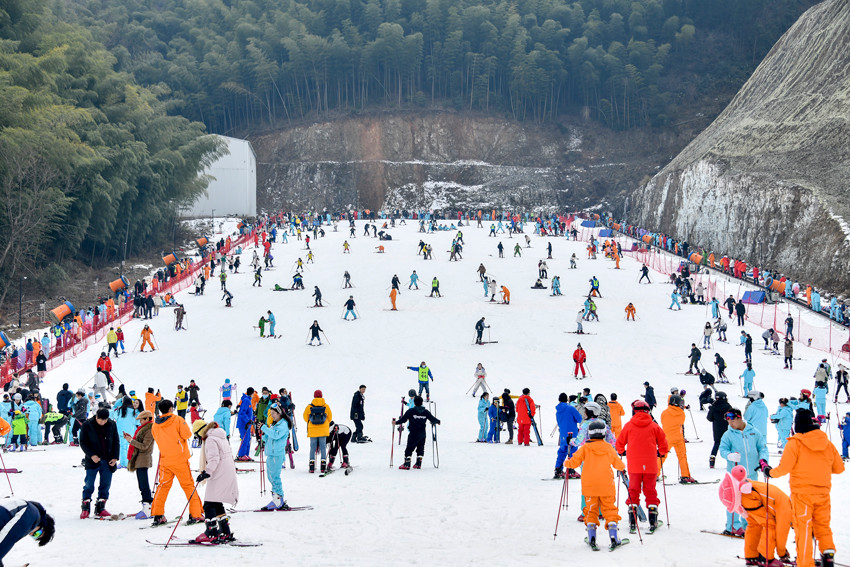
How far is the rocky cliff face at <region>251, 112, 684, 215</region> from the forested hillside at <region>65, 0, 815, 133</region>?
345cm

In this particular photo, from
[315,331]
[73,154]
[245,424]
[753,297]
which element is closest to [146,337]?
[315,331]

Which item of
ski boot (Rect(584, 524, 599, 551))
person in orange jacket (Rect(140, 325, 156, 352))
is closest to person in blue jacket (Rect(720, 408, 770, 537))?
ski boot (Rect(584, 524, 599, 551))

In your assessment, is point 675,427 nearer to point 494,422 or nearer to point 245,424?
point 494,422

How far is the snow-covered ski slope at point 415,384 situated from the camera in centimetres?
912

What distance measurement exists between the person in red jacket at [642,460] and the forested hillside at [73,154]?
34.4m

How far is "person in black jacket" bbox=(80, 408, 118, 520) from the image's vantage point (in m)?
9.95

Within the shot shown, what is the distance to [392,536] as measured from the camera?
376 inches

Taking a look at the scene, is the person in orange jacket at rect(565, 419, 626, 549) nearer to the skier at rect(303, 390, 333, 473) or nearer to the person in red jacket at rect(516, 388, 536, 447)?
the skier at rect(303, 390, 333, 473)

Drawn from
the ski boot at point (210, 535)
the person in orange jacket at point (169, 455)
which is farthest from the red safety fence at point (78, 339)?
the ski boot at point (210, 535)

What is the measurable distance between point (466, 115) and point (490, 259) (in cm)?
4625

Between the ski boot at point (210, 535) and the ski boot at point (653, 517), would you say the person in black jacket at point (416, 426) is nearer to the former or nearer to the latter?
the ski boot at point (653, 517)

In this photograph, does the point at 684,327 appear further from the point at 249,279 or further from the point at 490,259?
the point at 249,279

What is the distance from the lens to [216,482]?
9234 mm

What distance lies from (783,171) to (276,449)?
45784 millimetres
